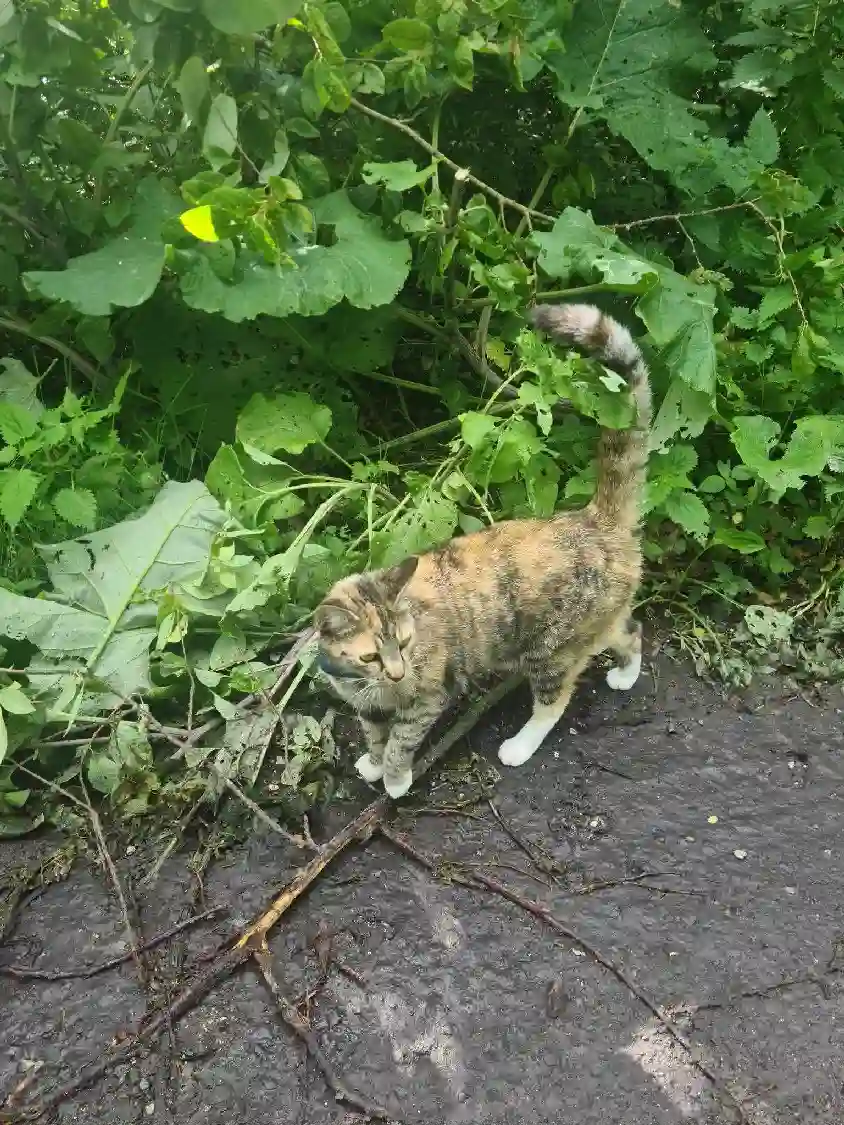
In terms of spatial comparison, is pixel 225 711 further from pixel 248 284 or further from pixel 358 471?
pixel 248 284

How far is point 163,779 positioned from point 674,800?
1.35 meters

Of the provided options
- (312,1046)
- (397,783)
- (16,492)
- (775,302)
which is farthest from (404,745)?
(775,302)

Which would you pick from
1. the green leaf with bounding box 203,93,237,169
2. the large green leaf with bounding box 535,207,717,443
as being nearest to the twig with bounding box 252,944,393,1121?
the large green leaf with bounding box 535,207,717,443

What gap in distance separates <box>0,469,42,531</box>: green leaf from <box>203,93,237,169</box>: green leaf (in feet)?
3.26

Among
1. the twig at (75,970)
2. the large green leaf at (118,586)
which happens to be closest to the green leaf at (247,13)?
the large green leaf at (118,586)

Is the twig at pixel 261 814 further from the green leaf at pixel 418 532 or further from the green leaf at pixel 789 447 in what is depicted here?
the green leaf at pixel 789 447

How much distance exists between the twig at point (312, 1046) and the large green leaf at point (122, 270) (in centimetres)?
166

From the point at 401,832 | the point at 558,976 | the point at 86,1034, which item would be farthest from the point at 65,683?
the point at 558,976

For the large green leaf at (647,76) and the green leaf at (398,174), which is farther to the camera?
the large green leaf at (647,76)

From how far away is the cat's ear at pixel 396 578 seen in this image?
1.81 m

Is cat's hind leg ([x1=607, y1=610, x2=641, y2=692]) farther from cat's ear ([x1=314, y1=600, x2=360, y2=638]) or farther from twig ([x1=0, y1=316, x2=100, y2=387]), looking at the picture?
twig ([x1=0, y1=316, x2=100, y2=387])

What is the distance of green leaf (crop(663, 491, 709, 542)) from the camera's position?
2316 mm

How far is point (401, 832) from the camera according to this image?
200 centimetres

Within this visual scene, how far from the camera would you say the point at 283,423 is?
240 cm
